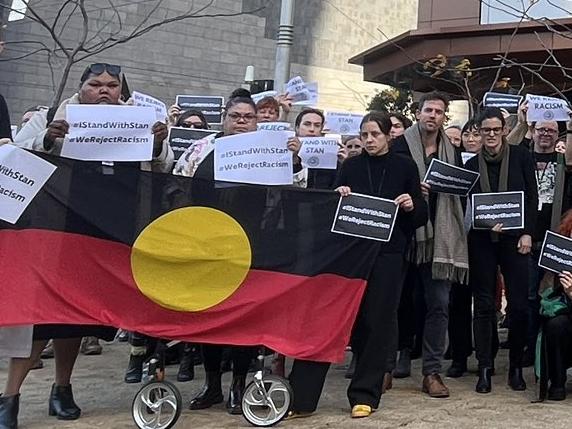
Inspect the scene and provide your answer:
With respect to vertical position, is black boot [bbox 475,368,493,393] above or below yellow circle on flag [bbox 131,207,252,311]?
below

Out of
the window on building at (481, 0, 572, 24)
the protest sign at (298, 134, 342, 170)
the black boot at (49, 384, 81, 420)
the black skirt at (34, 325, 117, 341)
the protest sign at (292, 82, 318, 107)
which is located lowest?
the black boot at (49, 384, 81, 420)

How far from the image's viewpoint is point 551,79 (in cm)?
1577

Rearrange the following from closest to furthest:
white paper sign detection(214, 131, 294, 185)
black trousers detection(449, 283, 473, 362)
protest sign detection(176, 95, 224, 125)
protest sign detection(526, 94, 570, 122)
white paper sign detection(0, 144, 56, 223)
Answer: white paper sign detection(0, 144, 56, 223) < white paper sign detection(214, 131, 294, 185) < black trousers detection(449, 283, 473, 362) < protest sign detection(526, 94, 570, 122) < protest sign detection(176, 95, 224, 125)

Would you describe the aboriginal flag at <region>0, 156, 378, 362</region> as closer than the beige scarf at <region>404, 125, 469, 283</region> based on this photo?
Yes

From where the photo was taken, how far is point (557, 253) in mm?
5996

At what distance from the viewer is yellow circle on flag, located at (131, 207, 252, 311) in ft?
17.4

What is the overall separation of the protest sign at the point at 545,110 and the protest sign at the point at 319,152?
5.81 feet

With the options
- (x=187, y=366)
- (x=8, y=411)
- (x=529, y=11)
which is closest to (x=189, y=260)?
(x=8, y=411)

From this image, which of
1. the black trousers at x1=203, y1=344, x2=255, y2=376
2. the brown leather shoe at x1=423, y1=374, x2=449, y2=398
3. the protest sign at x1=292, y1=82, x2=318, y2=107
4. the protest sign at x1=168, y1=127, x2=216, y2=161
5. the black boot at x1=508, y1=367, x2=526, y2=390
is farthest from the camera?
the protest sign at x1=292, y1=82, x2=318, y2=107

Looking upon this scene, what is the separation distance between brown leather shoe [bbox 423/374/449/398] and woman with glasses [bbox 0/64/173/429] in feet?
7.96

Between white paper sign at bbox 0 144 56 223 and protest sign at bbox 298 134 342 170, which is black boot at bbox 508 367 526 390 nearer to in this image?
protest sign at bbox 298 134 342 170

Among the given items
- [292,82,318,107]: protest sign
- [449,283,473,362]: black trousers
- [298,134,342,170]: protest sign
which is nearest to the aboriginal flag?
[449,283,473,362]: black trousers

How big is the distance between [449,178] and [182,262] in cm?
220

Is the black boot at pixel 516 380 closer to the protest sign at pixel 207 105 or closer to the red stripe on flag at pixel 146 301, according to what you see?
the red stripe on flag at pixel 146 301
